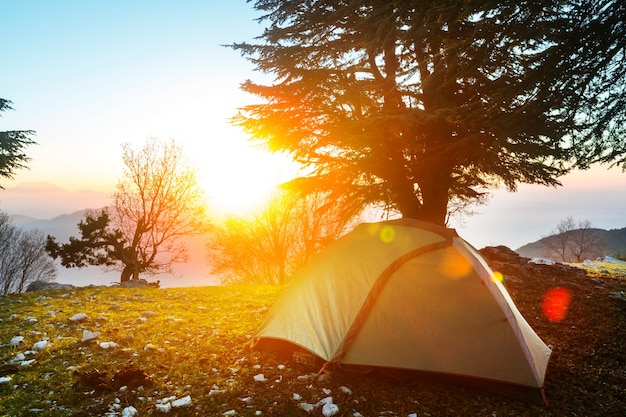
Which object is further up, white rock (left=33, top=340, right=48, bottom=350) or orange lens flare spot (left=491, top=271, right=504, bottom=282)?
orange lens flare spot (left=491, top=271, right=504, bottom=282)

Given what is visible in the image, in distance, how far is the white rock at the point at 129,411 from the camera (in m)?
3.86

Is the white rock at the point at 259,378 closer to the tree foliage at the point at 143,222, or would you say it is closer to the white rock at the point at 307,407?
the white rock at the point at 307,407

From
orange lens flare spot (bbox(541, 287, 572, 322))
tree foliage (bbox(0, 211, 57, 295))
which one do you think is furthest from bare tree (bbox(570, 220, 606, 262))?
tree foliage (bbox(0, 211, 57, 295))

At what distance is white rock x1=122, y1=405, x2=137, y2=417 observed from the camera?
386cm

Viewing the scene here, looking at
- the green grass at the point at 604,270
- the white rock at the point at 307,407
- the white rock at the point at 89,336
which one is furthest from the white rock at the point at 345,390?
the green grass at the point at 604,270

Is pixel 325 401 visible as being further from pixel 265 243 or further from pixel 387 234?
pixel 265 243

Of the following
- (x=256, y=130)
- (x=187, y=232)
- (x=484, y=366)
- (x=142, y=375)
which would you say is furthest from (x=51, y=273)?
(x=484, y=366)

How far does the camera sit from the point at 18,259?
145ft

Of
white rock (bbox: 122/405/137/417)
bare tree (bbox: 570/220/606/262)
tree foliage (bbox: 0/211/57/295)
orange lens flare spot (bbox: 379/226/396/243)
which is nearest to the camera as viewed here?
white rock (bbox: 122/405/137/417)

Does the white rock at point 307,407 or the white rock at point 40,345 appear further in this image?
the white rock at point 40,345

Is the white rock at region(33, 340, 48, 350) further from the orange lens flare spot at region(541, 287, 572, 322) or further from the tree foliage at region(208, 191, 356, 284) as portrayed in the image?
the tree foliage at region(208, 191, 356, 284)

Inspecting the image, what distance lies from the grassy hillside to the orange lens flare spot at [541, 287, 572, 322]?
239 mm

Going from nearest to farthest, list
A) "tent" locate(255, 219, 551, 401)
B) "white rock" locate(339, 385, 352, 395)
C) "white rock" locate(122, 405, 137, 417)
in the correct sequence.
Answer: "white rock" locate(122, 405, 137, 417)
"white rock" locate(339, 385, 352, 395)
"tent" locate(255, 219, 551, 401)

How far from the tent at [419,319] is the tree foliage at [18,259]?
50244 mm
